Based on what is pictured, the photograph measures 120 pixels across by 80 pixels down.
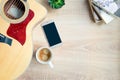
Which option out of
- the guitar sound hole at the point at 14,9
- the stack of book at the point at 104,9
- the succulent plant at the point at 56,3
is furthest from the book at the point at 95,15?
the guitar sound hole at the point at 14,9

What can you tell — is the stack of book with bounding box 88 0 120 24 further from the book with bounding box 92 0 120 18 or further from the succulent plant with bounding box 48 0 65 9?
the succulent plant with bounding box 48 0 65 9

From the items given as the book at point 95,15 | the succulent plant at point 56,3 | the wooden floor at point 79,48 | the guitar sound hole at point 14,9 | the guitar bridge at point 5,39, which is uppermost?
the guitar sound hole at point 14,9

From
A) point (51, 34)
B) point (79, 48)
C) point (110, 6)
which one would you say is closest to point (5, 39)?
point (51, 34)

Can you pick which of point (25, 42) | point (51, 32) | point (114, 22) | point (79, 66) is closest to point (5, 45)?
point (25, 42)

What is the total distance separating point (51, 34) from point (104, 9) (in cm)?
21

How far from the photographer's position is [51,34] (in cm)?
103

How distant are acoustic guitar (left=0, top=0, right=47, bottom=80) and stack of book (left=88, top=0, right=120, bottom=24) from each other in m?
0.19

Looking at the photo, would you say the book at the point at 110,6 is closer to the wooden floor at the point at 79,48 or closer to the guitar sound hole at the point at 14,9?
the wooden floor at the point at 79,48

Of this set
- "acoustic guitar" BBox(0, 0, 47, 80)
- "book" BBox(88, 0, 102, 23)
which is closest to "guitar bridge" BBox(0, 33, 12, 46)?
"acoustic guitar" BBox(0, 0, 47, 80)

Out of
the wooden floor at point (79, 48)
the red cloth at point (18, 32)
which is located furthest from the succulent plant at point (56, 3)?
the red cloth at point (18, 32)

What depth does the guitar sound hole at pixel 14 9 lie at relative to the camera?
39.2 inches

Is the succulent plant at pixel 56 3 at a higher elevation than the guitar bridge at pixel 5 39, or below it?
higher

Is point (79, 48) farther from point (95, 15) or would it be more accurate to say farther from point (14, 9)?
point (14, 9)

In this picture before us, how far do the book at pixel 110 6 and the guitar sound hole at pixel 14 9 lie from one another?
26cm
